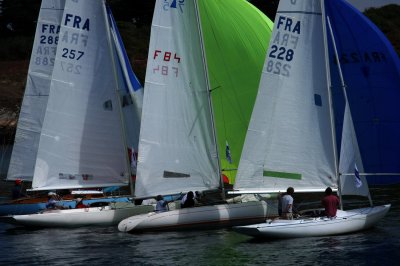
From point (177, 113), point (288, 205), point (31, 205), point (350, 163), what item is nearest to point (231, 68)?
point (177, 113)

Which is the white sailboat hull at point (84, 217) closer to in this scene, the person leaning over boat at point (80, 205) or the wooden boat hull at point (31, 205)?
the person leaning over boat at point (80, 205)

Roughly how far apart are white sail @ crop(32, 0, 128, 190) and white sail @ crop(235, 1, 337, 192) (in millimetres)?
7897

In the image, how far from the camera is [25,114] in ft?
126

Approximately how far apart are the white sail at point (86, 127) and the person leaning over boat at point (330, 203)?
33.0 ft

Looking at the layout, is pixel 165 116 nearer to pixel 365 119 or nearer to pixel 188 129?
pixel 188 129

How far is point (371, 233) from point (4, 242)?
11.2 m

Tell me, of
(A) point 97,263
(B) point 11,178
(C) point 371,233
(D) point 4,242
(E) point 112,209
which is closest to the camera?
(A) point 97,263

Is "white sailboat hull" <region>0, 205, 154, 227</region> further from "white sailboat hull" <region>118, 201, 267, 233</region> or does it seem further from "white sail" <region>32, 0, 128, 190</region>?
"white sailboat hull" <region>118, 201, 267, 233</region>

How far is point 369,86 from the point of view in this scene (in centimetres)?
2655

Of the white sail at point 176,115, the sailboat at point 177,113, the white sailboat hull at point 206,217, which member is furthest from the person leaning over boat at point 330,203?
the white sail at point 176,115

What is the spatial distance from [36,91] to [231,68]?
33.7 feet

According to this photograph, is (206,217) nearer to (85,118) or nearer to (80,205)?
(80,205)

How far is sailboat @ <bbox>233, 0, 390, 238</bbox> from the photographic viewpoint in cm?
2645

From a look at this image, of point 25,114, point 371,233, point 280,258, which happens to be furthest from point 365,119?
point 25,114
